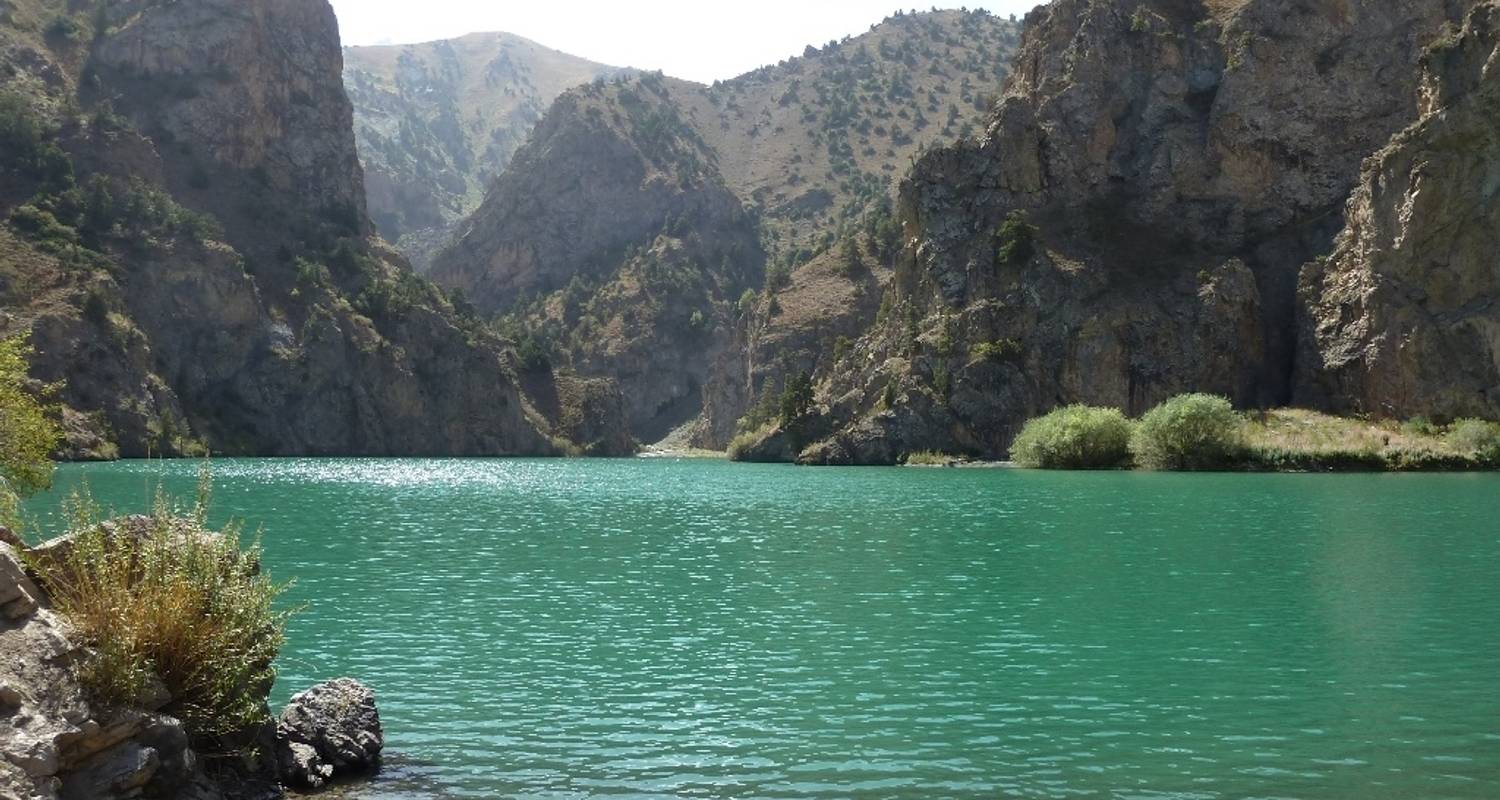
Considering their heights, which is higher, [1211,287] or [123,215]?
[123,215]

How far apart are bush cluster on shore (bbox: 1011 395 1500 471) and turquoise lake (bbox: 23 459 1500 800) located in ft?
179

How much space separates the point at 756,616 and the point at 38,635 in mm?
19785

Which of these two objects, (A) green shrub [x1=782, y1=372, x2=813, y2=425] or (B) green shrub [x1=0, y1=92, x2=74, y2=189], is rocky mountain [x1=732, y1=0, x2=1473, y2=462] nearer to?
(A) green shrub [x1=782, y1=372, x2=813, y2=425]

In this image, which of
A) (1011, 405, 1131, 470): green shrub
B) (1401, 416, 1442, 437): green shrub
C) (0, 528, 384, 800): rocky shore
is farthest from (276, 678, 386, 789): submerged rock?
(1401, 416, 1442, 437): green shrub

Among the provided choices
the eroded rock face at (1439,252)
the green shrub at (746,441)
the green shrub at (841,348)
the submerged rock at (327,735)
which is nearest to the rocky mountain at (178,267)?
the green shrub at (746,441)

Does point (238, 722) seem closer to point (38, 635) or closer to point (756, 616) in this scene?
point (38, 635)

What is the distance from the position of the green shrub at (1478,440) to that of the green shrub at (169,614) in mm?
111316

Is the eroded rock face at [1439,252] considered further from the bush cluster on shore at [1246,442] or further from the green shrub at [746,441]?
the green shrub at [746,441]

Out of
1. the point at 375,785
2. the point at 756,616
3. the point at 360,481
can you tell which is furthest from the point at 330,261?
the point at 375,785

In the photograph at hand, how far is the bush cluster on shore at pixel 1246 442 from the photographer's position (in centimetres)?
10618

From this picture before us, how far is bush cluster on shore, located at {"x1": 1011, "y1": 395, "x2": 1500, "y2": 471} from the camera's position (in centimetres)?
10618

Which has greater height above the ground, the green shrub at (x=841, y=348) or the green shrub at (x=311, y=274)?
the green shrub at (x=311, y=274)

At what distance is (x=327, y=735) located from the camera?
57.6 ft

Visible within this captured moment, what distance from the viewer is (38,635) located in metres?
13.9
